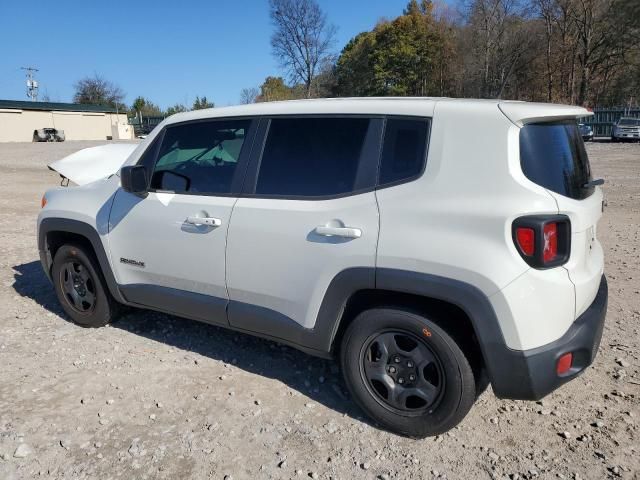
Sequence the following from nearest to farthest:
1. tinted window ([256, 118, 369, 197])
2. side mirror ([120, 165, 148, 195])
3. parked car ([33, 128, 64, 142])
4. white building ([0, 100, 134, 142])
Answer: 1. tinted window ([256, 118, 369, 197])
2. side mirror ([120, 165, 148, 195])
3. parked car ([33, 128, 64, 142])
4. white building ([0, 100, 134, 142])

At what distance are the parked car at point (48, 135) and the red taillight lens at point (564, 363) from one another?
5696 centimetres

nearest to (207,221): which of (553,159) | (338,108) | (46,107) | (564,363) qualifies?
(338,108)

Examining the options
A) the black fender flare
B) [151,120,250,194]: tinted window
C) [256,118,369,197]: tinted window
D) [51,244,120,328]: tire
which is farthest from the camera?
[51,244,120,328]: tire

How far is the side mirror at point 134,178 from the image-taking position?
3.40 m

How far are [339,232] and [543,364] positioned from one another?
120 cm

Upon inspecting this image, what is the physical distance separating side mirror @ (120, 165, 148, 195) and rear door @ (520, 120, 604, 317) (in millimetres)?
2476

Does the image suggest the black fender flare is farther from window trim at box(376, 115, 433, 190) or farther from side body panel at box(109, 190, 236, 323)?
window trim at box(376, 115, 433, 190)


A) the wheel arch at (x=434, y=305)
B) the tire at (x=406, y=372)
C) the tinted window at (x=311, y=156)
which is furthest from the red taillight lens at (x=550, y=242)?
the tinted window at (x=311, y=156)

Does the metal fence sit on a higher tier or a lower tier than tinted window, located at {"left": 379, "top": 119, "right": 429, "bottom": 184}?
higher

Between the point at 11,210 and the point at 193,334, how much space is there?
8278 mm

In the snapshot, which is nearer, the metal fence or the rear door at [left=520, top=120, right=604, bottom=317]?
the rear door at [left=520, top=120, right=604, bottom=317]

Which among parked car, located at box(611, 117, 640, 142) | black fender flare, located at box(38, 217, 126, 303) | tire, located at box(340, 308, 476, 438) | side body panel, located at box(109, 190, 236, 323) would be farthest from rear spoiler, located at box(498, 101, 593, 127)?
parked car, located at box(611, 117, 640, 142)

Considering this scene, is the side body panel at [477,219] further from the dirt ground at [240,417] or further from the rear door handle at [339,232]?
the dirt ground at [240,417]

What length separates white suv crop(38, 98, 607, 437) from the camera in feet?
7.68
